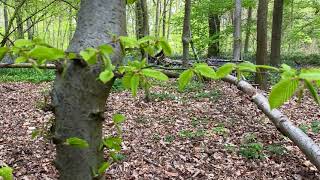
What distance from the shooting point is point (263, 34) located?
10.5 m

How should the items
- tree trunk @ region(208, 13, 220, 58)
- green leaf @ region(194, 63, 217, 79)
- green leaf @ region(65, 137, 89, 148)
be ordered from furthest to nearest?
tree trunk @ region(208, 13, 220, 58)
green leaf @ region(65, 137, 89, 148)
green leaf @ region(194, 63, 217, 79)

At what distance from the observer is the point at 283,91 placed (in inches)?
28.8

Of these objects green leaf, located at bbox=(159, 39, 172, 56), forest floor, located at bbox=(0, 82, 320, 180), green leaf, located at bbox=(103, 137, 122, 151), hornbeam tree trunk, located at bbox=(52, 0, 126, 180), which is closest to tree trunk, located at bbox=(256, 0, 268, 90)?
forest floor, located at bbox=(0, 82, 320, 180)

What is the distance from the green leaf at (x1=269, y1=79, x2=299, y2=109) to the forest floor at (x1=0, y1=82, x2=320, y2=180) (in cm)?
454

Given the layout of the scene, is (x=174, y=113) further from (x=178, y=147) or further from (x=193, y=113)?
(x=178, y=147)

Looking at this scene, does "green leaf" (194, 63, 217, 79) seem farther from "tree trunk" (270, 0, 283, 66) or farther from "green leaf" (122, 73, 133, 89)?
"tree trunk" (270, 0, 283, 66)

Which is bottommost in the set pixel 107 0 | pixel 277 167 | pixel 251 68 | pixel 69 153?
pixel 277 167

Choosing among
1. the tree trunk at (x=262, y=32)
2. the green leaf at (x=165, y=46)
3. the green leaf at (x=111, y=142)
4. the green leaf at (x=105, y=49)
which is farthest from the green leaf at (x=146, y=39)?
the tree trunk at (x=262, y=32)

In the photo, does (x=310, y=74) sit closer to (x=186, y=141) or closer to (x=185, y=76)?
(x=185, y=76)

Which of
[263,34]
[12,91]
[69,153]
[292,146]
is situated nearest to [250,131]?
[292,146]

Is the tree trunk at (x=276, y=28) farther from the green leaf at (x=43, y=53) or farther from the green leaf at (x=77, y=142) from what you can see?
the green leaf at (x=43, y=53)

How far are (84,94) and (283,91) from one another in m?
0.69

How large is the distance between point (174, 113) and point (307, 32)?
17707 mm

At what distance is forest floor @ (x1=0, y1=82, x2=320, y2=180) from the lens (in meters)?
5.26
